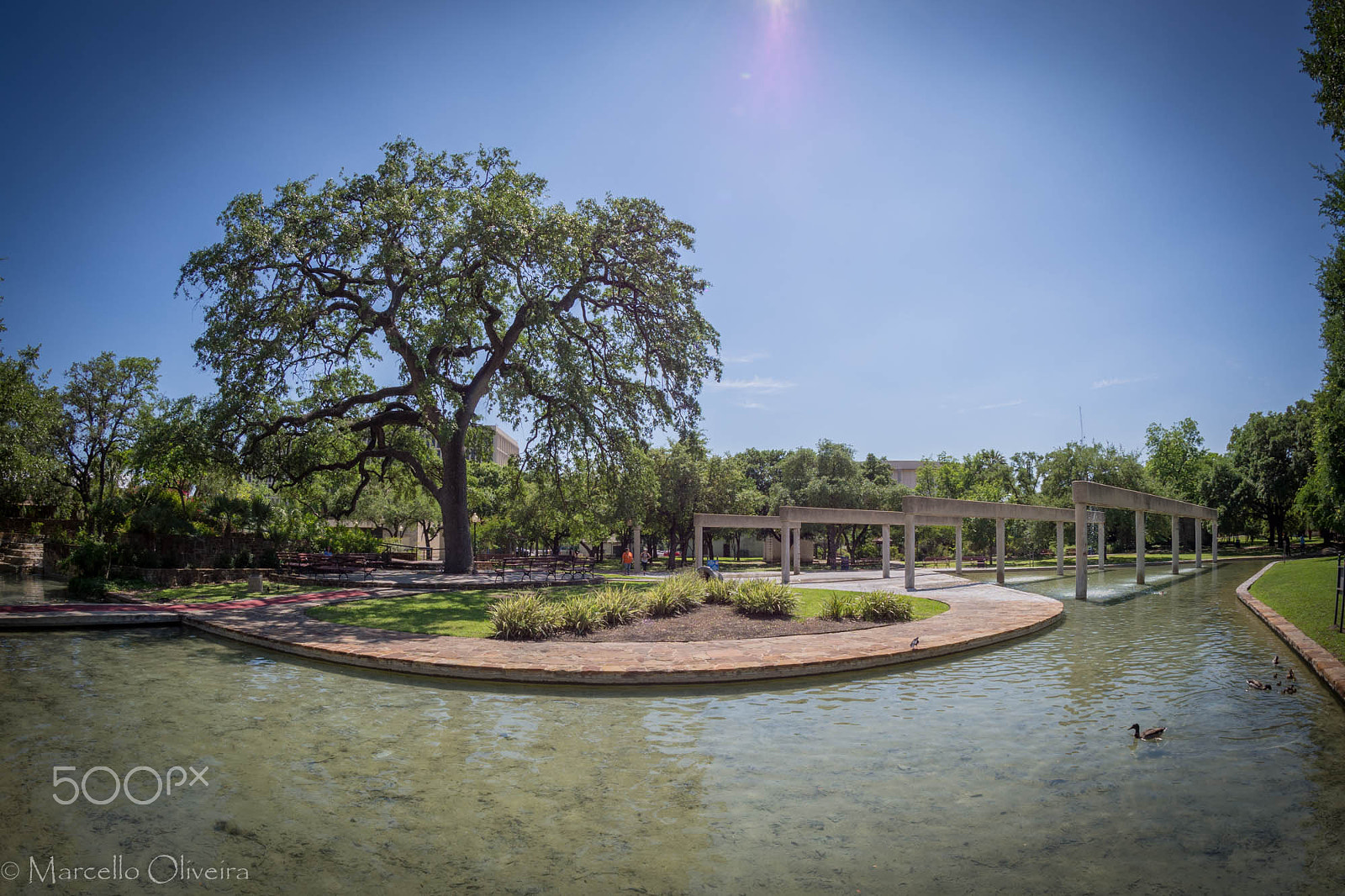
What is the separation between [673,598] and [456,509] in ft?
43.3

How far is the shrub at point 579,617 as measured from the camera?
1348cm

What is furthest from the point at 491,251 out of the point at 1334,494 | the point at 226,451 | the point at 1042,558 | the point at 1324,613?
the point at 1042,558

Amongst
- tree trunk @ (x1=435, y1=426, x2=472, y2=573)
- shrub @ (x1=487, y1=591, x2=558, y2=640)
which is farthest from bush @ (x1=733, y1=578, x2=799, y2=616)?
tree trunk @ (x1=435, y1=426, x2=472, y2=573)

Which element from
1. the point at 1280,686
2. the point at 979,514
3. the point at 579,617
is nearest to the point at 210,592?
the point at 579,617

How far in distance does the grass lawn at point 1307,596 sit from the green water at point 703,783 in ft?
9.15

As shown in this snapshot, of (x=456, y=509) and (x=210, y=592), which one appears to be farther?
(x=456, y=509)

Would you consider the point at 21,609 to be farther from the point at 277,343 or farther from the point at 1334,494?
the point at 1334,494

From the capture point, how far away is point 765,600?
15414mm

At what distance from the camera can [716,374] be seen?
24594mm

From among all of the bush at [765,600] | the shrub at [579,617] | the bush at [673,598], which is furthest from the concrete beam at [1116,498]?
the shrub at [579,617]

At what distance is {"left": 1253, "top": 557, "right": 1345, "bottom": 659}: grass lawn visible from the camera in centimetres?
1248

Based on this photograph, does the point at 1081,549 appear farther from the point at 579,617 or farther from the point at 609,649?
the point at 609,649

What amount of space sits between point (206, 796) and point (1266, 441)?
2515 inches

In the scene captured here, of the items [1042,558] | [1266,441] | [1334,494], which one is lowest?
[1042,558]
